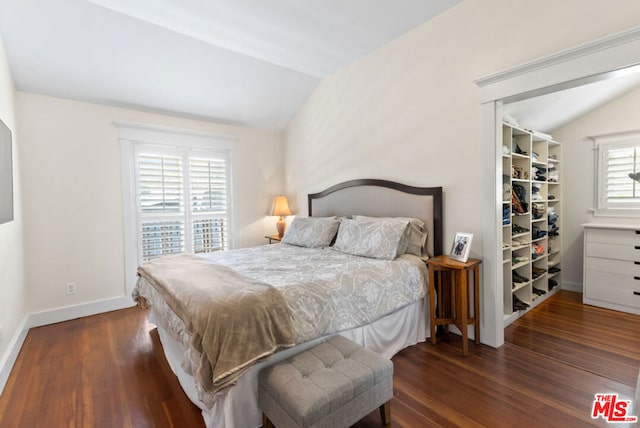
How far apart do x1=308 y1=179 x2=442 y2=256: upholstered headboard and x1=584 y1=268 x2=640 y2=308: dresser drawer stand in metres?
1.98

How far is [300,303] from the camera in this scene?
1.77m

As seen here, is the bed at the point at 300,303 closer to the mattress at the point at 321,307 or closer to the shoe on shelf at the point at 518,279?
the mattress at the point at 321,307

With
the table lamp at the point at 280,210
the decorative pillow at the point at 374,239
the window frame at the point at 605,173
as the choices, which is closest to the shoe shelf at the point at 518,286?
the decorative pillow at the point at 374,239

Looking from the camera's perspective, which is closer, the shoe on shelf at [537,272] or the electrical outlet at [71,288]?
the electrical outlet at [71,288]

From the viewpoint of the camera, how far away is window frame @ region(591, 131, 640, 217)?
11.1 feet

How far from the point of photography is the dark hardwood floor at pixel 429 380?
1695mm

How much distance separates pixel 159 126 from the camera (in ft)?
12.2

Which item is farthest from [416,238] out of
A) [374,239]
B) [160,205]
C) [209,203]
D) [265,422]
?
[160,205]

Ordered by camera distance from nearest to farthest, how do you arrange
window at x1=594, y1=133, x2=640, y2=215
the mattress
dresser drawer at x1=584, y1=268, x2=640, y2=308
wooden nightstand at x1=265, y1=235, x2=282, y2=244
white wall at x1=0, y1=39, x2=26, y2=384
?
the mattress < white wall at x1=0, y1=39, x2=26, y2=384 < dresser drawer at x1=584, y1=268, x2=640, y2=308 < window at x1=594, y1=133, x2=640, y2=215 < wooden nightstand at x1=265, y1=235, x2=282, y2=244

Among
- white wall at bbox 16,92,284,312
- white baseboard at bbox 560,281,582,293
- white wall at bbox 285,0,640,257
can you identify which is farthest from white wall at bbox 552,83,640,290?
white wall at bbox 16,92,284,312

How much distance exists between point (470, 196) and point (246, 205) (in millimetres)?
3126

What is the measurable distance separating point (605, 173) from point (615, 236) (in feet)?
2.94

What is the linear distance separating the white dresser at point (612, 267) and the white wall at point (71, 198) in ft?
17.2

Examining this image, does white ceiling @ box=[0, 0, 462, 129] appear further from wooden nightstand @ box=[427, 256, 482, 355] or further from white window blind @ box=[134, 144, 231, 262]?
wooden nightstand @ box=[427, 256, 482, 355]
